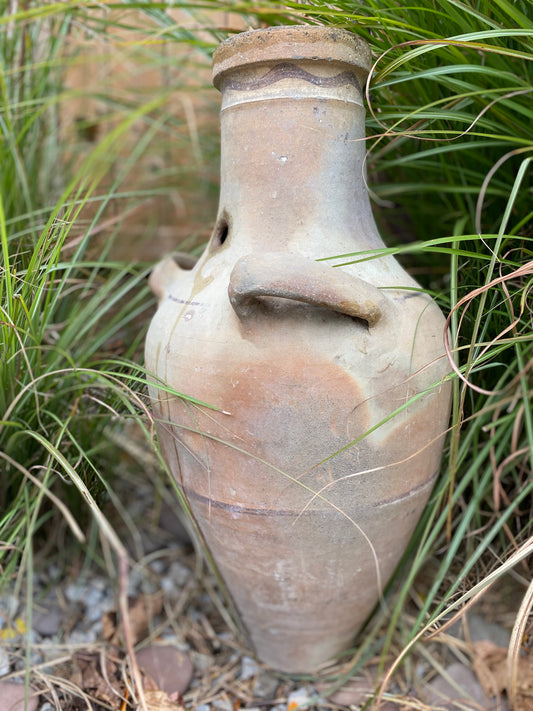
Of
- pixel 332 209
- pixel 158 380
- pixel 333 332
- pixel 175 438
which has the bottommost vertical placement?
pixel 175 438

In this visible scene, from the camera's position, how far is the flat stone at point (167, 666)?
3.85ft

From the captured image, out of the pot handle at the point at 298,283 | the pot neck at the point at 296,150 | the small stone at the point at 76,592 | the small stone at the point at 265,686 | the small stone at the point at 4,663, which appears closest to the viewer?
the pot handle at the point at 298,283

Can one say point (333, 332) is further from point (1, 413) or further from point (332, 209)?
point (1, 413)

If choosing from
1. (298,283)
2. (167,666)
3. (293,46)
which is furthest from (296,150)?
(167,666)

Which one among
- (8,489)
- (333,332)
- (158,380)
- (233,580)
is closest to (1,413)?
(8,489)

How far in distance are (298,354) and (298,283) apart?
0.38 feet

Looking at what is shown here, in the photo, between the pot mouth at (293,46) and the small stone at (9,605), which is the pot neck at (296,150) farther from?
the small stone at (9,605)

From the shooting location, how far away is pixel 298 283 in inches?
33.0

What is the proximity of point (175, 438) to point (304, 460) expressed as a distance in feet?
0.77

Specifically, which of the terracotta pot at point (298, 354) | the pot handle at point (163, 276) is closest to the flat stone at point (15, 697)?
the terracotta pot at point (298, 354)

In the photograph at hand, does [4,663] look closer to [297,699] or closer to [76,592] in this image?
[76,592]

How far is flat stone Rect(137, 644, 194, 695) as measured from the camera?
1174 mm

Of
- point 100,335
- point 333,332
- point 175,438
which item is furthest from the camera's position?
point 100,335

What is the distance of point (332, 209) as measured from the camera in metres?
1.00
